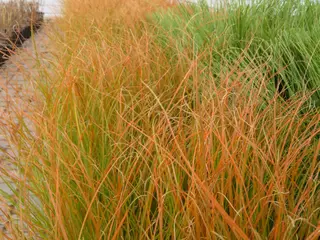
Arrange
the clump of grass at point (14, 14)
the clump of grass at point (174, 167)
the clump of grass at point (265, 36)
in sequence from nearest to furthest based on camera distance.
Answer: the clump of grass at point (174, 167)
the clump of grass at point (265, 36)
the clump of grass at point (14, 14)

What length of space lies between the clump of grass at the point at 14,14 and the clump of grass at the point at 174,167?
4.49 m

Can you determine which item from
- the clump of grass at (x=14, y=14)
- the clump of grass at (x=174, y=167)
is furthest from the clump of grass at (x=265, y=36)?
the clump of grass at (x=14, y=14)

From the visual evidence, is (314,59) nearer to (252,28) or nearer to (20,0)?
(252,28)

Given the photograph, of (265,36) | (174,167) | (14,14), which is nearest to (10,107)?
(265,36)

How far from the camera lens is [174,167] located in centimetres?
203

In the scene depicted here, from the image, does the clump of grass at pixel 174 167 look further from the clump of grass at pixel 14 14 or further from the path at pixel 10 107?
the clump of grass at pixel 14 14

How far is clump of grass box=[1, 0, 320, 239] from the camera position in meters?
1.66

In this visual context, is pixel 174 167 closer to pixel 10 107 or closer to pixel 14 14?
pixel 10 107

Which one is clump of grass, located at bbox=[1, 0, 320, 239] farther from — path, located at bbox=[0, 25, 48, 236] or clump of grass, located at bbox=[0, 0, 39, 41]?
clump of grass, located at bbox=[0, 0, 39, 41]

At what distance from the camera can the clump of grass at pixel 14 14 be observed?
766cm

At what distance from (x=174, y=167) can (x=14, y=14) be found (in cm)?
750

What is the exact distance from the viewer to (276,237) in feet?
5.37

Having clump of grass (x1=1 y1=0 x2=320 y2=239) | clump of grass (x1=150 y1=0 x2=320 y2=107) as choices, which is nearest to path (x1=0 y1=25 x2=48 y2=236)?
clump of grass (x1=1 y1=0 x2=320 y2=239)

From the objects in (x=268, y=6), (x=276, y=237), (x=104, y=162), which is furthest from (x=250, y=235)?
(x=268, y=6)
